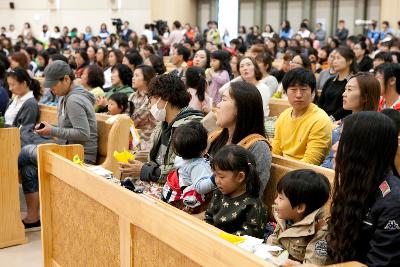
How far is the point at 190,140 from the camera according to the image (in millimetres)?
3188

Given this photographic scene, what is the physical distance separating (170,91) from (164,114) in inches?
6.5

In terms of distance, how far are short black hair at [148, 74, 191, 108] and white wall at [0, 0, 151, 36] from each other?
760 inches

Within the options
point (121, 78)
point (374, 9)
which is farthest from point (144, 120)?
point (374, 9)

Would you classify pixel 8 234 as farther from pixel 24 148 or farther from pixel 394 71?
pixel 394 71

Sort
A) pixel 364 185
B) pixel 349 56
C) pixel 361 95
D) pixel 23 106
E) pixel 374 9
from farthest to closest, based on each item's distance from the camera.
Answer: pixel 374 9 → pixel 349 56 → pixel 23 106 → pixel 361 95 → pixel 364 185

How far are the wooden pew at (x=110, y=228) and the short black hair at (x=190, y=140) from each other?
565 millimetres

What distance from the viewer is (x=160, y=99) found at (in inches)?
155

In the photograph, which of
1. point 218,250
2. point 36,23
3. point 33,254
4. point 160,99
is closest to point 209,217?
point 218,250

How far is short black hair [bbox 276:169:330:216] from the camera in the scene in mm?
2375

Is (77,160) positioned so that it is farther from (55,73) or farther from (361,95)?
(361,95)

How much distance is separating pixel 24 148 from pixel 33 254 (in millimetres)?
983

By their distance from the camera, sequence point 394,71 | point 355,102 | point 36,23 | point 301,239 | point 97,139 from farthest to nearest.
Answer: point 36,23 → point 97,139 → point 394,71 → point 355,102 → point 301,239

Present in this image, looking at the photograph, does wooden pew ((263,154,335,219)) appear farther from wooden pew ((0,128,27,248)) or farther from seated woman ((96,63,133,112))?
seated woman ((96,63,133,112))

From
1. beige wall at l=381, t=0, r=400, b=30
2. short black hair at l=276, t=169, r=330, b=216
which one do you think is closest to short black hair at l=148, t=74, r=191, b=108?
short black hair at l=276, t=169, r=330, b=216
